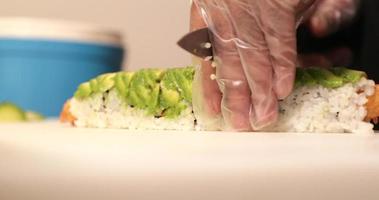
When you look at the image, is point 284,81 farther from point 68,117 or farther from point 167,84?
point 68,117

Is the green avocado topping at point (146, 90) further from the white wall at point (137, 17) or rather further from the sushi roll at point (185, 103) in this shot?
the white wall at point (137, 17)

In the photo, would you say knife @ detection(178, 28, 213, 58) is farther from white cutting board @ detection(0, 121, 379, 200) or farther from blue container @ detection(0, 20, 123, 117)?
blue container @ detection(0, 20, 123, 117)

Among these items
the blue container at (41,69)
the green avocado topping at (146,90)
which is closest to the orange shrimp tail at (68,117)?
the green avocado topping at (146,90)

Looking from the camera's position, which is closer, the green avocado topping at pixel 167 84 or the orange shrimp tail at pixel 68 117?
the green avocado topping at pixel 167 84

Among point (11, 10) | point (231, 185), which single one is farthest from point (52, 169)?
point (11, 10)

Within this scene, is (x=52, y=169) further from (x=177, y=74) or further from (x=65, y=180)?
(x=177, y=74)

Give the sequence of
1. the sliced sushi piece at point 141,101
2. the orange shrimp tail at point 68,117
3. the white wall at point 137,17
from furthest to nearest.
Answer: the white wall at point 137,17, the orange shrimp tail at point 68,117, the sliced sushi piece at point 141,101

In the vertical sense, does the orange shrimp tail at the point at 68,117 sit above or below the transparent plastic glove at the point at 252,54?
below
